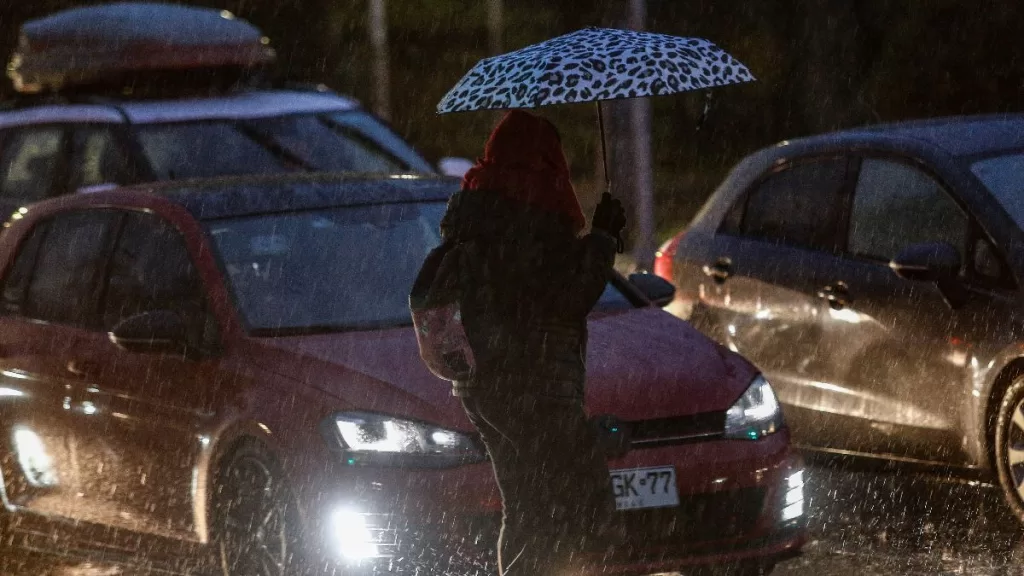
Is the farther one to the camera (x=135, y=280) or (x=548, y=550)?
(x=135, y=280)

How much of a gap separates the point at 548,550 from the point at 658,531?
2.48 feet

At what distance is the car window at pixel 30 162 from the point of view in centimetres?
1399

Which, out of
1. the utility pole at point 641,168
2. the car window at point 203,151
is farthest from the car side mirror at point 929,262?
the utility pole at point 641,168

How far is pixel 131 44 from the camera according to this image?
51.8 ft

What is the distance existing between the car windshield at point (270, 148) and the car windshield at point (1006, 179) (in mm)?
5113

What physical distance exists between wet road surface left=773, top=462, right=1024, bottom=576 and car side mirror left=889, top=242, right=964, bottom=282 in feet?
3.00

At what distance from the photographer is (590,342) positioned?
753 centimetres

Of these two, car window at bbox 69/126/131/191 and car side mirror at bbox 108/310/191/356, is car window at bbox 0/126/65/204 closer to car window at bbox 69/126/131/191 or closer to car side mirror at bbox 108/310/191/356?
car window at bbox 69/126/131/191

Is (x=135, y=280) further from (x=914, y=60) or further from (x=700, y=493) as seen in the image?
(x=914, y=60)

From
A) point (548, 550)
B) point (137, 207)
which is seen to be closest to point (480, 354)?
point (548, 550)

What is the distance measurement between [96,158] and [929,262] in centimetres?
683

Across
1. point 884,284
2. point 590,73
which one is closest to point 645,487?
point 590,73

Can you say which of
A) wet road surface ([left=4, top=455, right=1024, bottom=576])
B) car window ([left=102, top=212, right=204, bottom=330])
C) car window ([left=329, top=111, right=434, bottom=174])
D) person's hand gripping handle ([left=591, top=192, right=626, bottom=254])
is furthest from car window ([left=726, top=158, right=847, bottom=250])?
car window ([left=329, top=111, right=434, bottom=174])

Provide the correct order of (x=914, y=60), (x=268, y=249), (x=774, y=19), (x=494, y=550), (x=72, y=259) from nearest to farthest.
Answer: (x=494, y=550) → (x=268, y=249) → (x=72, y=259) → (x=914, y=60) → (x=774, y=19)
